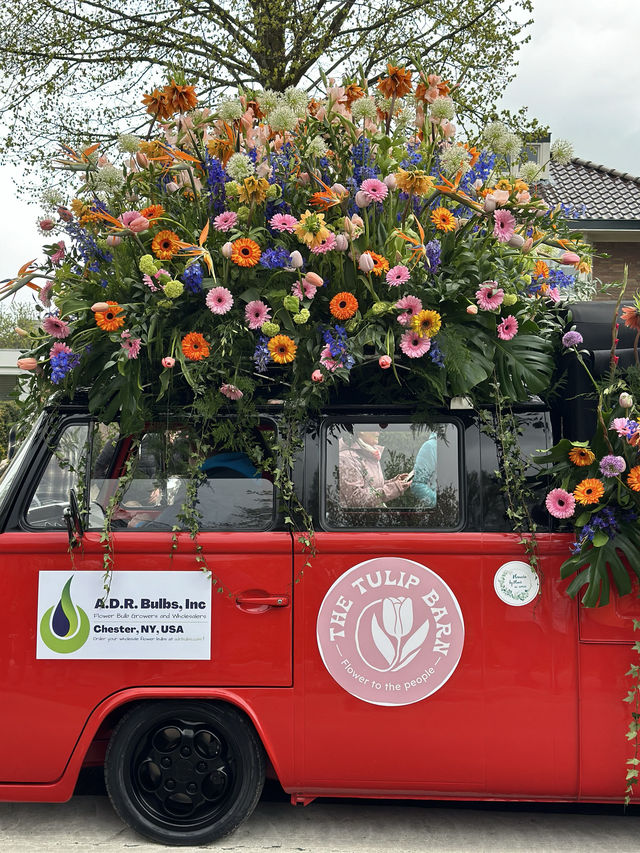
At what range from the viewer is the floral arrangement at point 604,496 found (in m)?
3.41

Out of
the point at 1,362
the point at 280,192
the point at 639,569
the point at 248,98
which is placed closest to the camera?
the point at 639,569

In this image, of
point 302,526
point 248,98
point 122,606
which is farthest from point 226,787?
point 248,98

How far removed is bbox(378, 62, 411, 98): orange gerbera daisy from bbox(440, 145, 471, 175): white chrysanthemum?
0.39 metres

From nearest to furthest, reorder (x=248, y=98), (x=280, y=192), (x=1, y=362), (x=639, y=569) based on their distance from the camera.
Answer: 1. (x=639, y=569)
2. (x=280, y=192)
3. (x=248, y=98)
4. (x=1, y=362)

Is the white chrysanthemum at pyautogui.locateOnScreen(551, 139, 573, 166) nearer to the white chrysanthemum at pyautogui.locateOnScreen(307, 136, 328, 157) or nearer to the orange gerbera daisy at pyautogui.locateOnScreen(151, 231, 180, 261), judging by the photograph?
the white chrysanthemum at pyautogui.locateOnScreen(307, 136, 328, 157)

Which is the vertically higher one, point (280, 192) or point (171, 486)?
point (280, 192)

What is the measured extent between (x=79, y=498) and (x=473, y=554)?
1.79 m

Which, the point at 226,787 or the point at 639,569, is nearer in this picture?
the point at 639,569

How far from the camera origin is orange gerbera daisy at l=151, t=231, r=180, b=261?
139 inches

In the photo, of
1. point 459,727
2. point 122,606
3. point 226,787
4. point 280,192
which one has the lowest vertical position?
point 226,787

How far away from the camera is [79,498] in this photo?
12.3 feet

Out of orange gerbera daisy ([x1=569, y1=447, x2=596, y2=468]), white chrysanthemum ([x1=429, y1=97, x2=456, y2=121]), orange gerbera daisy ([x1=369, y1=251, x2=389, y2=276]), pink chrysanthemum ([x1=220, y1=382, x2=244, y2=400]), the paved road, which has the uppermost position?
white chrysanthemum ([x1=429, y1=97, x2=456, y2=121])

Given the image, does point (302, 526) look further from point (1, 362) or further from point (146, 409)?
point (1, 362)

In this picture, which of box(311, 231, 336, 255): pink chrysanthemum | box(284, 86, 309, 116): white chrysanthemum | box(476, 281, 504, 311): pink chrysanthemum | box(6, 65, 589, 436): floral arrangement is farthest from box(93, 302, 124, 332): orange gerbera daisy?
box(476, 281, 504, 311): pink chrysanthemum
